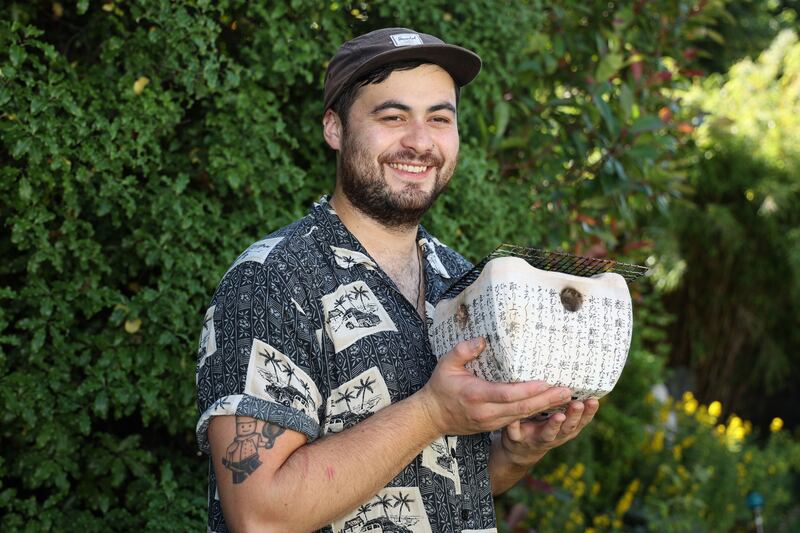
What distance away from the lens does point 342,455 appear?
1.69 metres

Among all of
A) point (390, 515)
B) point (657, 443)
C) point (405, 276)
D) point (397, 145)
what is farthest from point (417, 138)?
point (657, 443)

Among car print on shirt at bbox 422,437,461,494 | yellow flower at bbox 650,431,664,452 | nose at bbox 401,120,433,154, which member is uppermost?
nose at bbox 401,120,433,154

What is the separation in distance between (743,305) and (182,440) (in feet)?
19.1

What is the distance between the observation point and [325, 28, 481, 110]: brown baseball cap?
1.99m

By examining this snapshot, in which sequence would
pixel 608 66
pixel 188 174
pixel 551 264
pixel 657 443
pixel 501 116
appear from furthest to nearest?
pixel 657 443 < pixel 608 66 < pixel 501 116 < pixel 188 174 < pixel 551 264

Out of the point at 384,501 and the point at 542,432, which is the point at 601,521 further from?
the point at 384,501

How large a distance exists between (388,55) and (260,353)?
0.67 m

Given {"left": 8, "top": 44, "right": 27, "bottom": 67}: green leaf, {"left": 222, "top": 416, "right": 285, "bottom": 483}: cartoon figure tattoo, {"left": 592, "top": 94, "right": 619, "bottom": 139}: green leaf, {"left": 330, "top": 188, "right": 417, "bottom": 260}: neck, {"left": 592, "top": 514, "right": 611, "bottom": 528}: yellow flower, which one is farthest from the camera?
{"left": 592, "top": 514, "right": 611, "bottom": 528}: yellow flower

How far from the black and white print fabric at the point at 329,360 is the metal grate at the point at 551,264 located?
0.18 metres

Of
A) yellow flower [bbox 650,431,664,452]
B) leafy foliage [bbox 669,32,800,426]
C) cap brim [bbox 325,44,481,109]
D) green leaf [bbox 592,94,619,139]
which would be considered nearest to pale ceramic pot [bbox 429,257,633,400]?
cap brim [bbox 325,44,481,109]

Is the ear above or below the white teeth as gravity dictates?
above

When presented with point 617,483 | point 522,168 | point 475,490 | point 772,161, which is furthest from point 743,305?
point 475,490

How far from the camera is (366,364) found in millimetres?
1842

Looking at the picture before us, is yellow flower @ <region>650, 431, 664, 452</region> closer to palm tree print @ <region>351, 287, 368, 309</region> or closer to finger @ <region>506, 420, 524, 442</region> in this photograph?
finger @ <region>506, 420, 524, 442</region>
